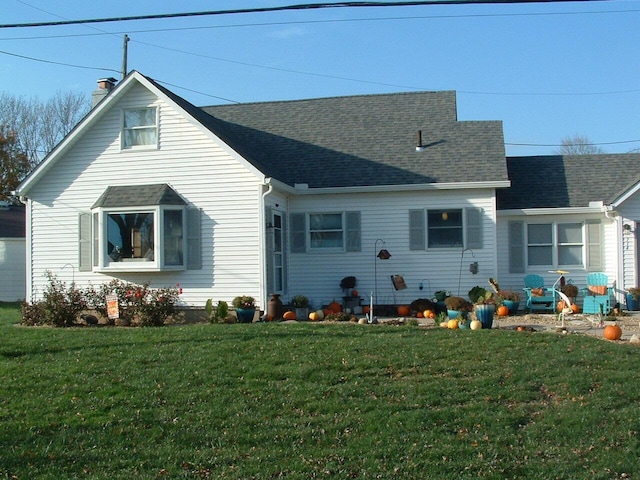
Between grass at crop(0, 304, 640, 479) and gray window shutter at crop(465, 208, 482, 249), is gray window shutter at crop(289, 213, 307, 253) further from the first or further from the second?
grass at crop(0, 304, 640, 479)

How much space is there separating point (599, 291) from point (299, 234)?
7569mm

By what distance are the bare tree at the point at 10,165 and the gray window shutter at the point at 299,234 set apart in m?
22.2

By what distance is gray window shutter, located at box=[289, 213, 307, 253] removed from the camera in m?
18.8

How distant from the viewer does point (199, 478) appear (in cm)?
623

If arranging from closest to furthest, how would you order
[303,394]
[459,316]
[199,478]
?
[199,478] → [303,394] → [459,316]

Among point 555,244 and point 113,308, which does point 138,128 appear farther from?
point 555,244

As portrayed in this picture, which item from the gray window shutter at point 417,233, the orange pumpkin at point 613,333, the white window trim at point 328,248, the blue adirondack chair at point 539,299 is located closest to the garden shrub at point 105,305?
the white window trim at point 328,248

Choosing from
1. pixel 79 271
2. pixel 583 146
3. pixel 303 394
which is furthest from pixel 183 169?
pixel 583 146

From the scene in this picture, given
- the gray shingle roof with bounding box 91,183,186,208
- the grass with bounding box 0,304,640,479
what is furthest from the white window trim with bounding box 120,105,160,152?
the grass with bounding box 0,304,640,479

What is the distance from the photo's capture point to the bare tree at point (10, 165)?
1430 inches

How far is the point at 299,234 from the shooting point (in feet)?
61.8

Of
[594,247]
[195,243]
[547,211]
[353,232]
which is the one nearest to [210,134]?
[195,243]

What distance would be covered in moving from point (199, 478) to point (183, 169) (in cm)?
1160

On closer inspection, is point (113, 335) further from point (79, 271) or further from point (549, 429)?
point (549, 429)
